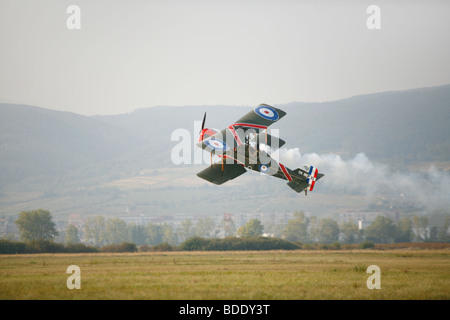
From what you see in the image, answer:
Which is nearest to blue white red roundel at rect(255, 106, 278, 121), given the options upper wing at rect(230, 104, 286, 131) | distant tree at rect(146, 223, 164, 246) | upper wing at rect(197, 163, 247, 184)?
upper wing at rect(230, 104, 286, 131)

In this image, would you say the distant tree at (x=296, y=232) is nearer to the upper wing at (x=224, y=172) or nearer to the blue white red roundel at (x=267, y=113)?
the blue white red roundel at (x=267, y=113)

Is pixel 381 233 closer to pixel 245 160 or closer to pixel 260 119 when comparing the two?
pixel 260 119

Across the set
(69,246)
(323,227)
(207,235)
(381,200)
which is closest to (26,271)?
(69,246)

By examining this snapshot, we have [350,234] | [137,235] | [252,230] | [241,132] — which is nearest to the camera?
[241,132]

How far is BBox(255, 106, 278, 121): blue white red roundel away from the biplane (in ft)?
7.31

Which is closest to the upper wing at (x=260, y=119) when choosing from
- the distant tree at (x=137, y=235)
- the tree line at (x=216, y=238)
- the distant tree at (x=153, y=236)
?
the tree line at (x=216, y=238)

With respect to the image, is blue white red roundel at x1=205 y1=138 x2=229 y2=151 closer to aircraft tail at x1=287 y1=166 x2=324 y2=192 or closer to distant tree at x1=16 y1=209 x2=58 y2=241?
aircraft tail at x1=287 y1=166 x2=324 y2=192

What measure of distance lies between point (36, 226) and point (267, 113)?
6933cm

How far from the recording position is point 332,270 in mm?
39781

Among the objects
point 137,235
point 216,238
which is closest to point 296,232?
point 137,235

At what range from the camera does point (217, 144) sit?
149 feet
